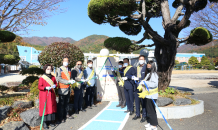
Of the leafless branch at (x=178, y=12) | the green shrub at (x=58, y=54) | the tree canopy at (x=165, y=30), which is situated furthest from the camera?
the leafless branch at (x=178, y=12)

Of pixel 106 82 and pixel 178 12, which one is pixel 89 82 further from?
pixel 178 12

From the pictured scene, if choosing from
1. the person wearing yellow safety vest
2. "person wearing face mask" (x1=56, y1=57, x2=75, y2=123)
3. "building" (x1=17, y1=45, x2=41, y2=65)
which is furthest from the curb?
"building" (x1=17, y1=45, x2=41, y2=65)

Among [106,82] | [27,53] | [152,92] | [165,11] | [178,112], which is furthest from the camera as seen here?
[27,53]

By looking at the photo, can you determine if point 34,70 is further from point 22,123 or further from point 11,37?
point 22,123

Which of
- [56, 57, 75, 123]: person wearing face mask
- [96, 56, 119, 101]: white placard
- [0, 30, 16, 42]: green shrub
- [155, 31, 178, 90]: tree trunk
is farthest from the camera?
[96, 56, 119, 101]: white placard

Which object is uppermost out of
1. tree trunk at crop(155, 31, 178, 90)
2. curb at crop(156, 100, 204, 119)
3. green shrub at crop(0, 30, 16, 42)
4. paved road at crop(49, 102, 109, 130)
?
green shrub at crop(0, 30, 16, 42)

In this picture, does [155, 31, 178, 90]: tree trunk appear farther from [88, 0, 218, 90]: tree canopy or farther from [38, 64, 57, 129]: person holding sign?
[38, 64, 57, 129]: person holding sign

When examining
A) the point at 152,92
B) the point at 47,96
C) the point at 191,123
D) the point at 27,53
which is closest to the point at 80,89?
the point at 47,96

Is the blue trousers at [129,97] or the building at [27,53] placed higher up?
the building at [27,53]

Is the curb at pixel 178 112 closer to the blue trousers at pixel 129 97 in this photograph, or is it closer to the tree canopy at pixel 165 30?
the blue trousers at pixel 129 97

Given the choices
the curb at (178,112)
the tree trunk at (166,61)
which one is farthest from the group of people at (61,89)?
Answer: the tree trunk at (166,61)

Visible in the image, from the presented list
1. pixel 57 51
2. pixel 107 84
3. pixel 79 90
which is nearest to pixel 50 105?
pixel 79 90

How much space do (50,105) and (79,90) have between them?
129 cm

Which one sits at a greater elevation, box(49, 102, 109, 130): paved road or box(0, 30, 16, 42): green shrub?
box(0, 30, 16, 42): green shrub
